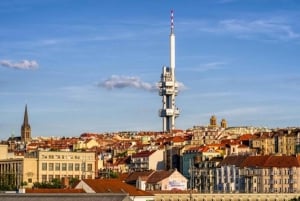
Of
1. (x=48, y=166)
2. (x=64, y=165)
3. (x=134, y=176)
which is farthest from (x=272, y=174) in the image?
(x=48, y=166)

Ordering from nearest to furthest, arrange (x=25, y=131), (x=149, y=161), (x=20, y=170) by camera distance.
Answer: (x=20, y=170), (x=149, y=161), (x=25, y=131)

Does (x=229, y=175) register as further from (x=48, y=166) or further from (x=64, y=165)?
(x=48, y=166)

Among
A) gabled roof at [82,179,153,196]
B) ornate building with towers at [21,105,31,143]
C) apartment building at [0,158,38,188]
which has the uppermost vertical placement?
ornate building with towers at [21,105,31,143]

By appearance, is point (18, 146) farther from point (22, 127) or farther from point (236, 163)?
point (236, 163)

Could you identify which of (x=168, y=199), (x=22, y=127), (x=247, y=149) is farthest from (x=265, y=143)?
(x=22, y=127)

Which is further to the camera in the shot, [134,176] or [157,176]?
[157,176]

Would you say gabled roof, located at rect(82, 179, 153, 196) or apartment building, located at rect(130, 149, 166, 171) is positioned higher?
apartment building, located at rect(130, 149, 166, 171)

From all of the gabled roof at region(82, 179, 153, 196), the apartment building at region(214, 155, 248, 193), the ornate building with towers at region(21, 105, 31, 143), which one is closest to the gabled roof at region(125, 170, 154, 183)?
the apartment building at region(214, 155, 248, 193)

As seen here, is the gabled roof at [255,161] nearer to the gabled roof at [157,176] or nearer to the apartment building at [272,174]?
the apartment building at [272,174]

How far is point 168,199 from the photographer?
289ft

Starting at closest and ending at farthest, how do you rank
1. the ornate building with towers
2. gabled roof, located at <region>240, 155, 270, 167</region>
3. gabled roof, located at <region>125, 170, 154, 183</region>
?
1. gabled roof, located at <region>125, 170, 154, 183</region>
2. gabled roof, located at <region>240, 155, 270, 167</region>
3. the ornate building with towers

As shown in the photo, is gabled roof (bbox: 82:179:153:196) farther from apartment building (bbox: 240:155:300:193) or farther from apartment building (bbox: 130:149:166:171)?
apartment building (bbox: 130:149:166:171)

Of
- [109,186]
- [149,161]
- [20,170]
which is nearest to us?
[109,186]

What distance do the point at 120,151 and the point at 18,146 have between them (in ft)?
70.3
